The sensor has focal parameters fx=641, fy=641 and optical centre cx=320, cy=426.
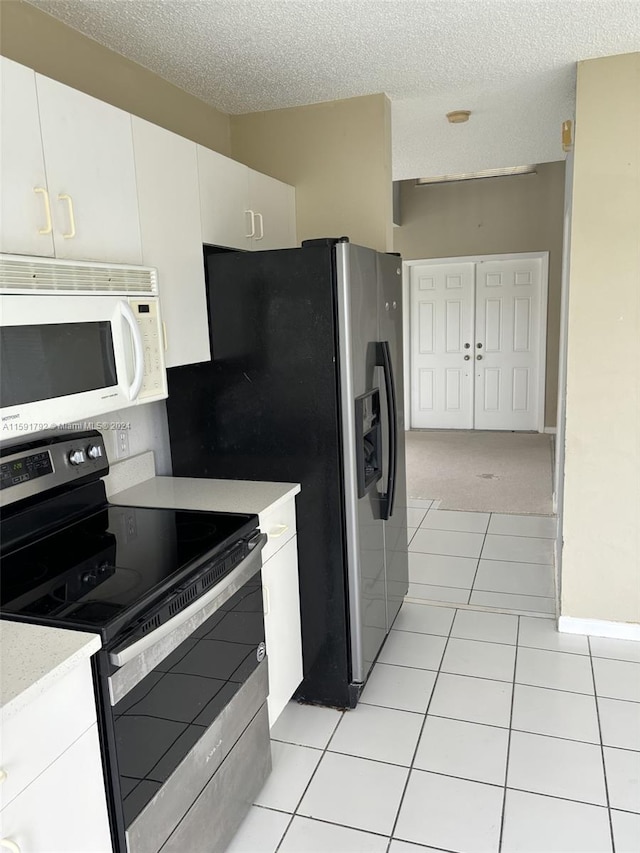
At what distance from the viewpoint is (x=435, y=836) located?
189cm

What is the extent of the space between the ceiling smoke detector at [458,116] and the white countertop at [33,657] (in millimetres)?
3179

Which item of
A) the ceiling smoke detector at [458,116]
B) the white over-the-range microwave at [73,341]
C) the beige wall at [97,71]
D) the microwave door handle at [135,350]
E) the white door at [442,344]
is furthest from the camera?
the white door at [442,344]

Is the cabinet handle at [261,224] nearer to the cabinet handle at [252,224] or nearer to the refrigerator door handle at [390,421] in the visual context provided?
the cabinet handle at [252,224]

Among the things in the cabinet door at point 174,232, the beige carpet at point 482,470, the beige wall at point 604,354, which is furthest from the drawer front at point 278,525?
the beige carpet at point 482,470

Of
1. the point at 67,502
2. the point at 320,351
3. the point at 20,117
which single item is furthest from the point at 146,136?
the point at 67,502

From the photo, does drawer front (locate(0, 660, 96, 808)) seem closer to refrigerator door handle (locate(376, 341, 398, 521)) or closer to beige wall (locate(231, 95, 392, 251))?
refrigerator door handle (locate(376, 341, 398, 521))

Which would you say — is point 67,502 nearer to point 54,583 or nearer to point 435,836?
point 54,583

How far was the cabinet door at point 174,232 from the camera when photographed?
1983 millimetres

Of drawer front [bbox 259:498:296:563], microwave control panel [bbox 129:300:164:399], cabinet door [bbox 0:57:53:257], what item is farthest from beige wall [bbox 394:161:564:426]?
cabinet door [bbox 0:57:53:257]

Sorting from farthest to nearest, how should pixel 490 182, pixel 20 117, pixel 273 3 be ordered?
pixel 490 182, pixel 273 3, pixel 20 117

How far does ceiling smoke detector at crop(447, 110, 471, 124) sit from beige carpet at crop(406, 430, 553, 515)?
267 centimetres

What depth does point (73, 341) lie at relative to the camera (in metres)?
1.65

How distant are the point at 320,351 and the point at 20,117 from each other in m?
1.16

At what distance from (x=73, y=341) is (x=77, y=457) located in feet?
1.63
